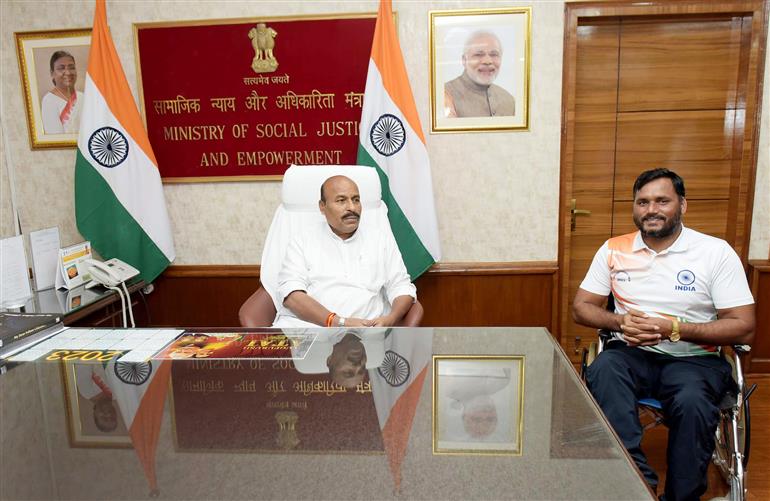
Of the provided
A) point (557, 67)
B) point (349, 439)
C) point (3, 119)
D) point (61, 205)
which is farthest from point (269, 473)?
point (3, 119)

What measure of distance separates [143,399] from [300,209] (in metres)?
1.54

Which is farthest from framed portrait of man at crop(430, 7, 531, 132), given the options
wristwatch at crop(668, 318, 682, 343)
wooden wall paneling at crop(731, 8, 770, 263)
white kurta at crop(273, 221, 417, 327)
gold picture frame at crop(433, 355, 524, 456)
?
gold picture frame at crop(433, 355, 524, 456)

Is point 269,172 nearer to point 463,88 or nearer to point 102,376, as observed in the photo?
point 463,88

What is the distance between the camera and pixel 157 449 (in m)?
1.07

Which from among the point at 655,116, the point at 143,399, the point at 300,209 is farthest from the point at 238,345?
the point at 655,116

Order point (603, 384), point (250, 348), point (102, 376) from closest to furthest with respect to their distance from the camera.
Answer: point (102, 376) → point (250, 348) → point (603, 384)

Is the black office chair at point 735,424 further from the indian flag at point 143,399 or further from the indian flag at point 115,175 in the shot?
the indian flag at point 115,175

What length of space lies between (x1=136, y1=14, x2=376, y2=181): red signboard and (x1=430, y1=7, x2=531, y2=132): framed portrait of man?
1.36 ft

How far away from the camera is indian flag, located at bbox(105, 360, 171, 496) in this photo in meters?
1.06

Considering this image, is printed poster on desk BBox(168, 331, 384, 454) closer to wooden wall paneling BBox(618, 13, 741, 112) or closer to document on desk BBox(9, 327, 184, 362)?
document on desk BBox(9, 327, 184, 362)

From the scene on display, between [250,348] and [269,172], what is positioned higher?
[269,172]

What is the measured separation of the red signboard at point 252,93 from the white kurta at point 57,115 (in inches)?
16.6

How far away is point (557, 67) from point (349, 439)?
101 inches

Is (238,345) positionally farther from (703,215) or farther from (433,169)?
(703,215)
